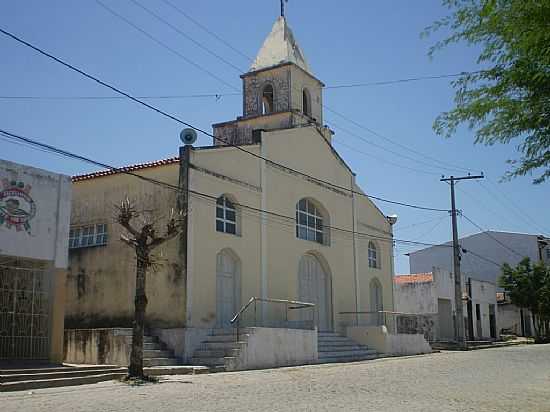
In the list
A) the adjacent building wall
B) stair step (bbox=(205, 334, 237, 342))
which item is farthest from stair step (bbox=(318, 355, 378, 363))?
the adjacent building wall

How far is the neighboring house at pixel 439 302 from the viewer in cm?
4012

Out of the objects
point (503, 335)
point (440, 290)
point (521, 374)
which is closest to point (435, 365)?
point (521, 374)

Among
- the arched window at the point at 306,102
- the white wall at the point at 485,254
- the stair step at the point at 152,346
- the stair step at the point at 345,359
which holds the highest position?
the arched window at the point at 306,102

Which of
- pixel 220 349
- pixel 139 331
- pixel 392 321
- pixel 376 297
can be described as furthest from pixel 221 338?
pixel 392 321

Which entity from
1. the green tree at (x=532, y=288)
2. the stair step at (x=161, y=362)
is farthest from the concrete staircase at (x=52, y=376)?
the green tree at (x=532, y=288)

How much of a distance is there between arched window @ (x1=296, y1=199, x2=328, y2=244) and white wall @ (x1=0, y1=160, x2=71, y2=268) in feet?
37.4

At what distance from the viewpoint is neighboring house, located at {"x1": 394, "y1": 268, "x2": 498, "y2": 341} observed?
4012 cm

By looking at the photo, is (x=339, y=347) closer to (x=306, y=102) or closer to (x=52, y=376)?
(x=306, y=102)

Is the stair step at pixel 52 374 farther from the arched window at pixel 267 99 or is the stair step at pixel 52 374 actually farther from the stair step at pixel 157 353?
the arched window at pixel 267 99

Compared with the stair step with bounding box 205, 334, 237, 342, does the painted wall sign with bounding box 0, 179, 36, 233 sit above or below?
above

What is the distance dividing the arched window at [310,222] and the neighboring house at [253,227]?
46 millimetres

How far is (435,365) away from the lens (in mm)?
20766

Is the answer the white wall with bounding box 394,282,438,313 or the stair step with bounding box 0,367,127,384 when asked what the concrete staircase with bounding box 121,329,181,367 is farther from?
the white wall with bounding box 394,282,438,313

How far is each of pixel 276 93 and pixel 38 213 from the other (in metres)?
14.7
